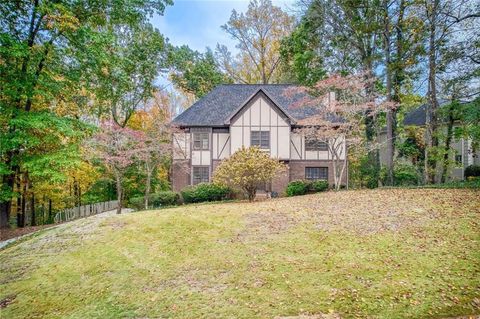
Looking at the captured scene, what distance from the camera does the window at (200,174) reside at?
21.3 metres

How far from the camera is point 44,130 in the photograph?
13609 millimetres

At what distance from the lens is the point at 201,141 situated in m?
21.5

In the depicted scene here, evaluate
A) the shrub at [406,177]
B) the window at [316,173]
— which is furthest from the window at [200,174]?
the shrub at [406,177]

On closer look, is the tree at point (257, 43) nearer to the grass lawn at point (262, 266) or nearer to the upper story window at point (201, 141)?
the upper story window at point (201, 141)

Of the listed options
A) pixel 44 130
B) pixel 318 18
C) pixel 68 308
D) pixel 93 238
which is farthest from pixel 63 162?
pixel 318 18

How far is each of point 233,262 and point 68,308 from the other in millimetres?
3930

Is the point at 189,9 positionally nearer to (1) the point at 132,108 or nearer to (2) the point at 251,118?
(2) the point at 251,118

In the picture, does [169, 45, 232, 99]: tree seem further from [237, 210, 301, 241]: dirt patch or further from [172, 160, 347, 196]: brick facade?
[237, 210, 301, 241]: dirt patch

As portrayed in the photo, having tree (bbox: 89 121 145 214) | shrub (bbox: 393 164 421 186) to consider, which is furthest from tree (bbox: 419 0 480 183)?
tree (bbox: 89 121 145 214)

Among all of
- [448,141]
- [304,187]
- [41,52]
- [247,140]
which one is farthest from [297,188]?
[41,52]

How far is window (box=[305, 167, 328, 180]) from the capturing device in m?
21.5

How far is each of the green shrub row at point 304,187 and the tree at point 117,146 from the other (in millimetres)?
9995

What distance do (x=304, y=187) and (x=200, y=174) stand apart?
784cm

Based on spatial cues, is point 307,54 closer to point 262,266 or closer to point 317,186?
point 317,186
